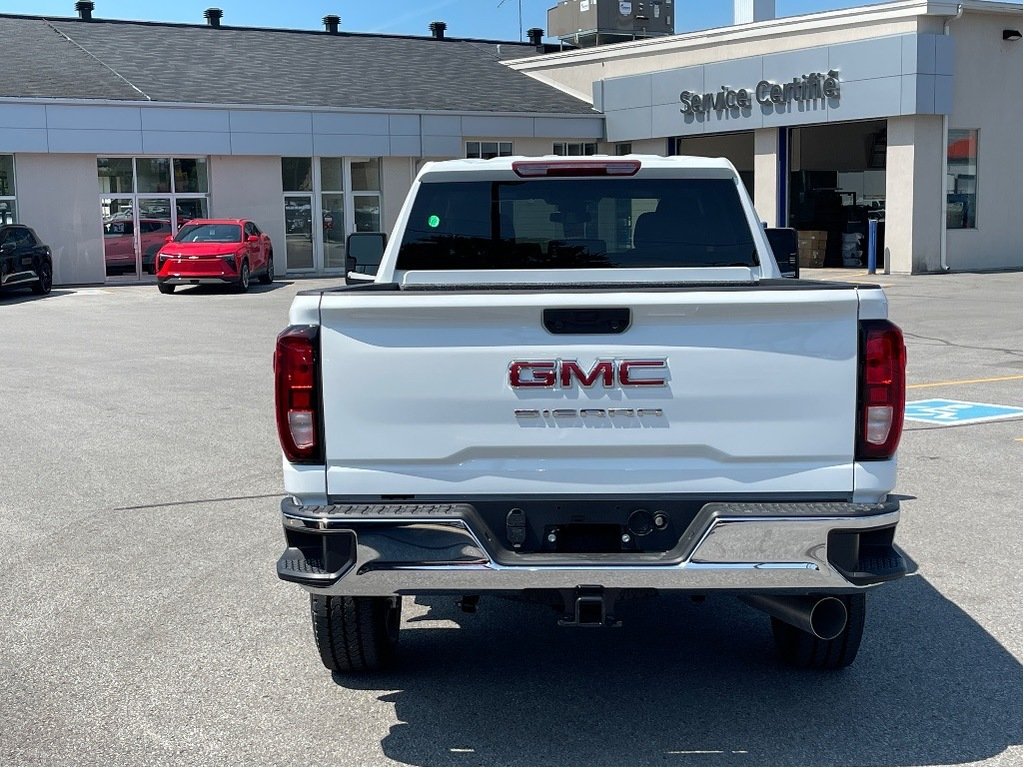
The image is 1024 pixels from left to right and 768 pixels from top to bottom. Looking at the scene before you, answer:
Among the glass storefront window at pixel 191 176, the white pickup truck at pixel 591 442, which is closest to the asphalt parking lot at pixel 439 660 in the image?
the white pickup truck at pixel 591 442

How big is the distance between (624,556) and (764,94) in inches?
1241

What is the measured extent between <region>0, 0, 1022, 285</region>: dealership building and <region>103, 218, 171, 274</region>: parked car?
0.18ft

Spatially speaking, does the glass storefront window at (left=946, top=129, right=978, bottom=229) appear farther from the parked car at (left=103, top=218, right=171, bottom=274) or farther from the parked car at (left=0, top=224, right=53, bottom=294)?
the parked car at (left=0, top=224, right=53, bottom=294)

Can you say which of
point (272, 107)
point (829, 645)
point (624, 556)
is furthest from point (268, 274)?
point (624, 556)

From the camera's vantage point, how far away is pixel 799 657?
5.20 metres

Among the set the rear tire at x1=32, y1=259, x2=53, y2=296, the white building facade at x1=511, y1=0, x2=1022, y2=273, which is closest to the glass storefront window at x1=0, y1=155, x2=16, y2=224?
the rear tire at x1=32, y1=259, x2=53, y2=296

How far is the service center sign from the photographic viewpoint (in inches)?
1280

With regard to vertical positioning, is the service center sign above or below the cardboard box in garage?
above

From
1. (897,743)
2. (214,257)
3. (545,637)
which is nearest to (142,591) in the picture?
(545,637)

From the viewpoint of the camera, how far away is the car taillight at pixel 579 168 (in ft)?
19.3

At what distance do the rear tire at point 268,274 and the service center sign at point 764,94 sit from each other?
1257 cm

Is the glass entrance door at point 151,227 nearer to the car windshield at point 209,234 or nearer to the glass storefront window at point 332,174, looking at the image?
the car windshield at point 209,234

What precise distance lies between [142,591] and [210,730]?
6.52 feet

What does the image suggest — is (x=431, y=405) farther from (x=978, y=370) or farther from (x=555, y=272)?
(x=978, y=370)
